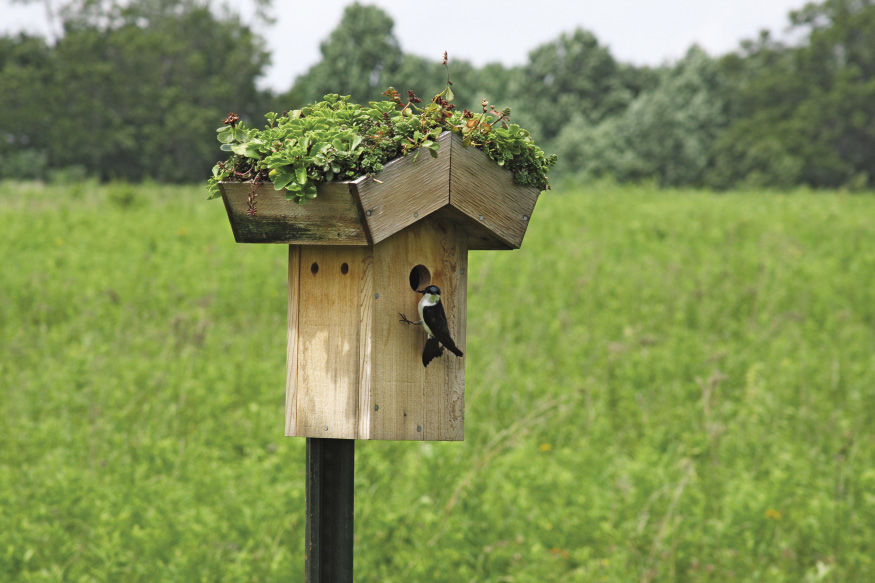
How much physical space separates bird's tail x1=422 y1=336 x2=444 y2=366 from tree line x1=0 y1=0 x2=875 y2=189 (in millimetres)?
28881

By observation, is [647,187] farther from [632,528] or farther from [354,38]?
[354,38]

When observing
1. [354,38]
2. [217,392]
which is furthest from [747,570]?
[354,38]

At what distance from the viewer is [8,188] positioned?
45.1 feet

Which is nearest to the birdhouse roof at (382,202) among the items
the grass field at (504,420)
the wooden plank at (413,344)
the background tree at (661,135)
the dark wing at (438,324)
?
the wooden plank at (413,344)

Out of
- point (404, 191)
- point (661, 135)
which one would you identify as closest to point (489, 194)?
point (404, 191)

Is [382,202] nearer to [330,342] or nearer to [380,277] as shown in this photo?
[380,277]

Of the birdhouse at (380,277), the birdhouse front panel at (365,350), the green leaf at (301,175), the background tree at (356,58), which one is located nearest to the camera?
the green leaf at (301,175)

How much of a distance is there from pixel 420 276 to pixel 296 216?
461 mm

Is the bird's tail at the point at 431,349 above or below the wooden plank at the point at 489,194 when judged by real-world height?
below

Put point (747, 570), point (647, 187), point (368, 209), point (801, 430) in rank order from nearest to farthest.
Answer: point (368, 209) → point (747, 570) → point (801, 430) → point (647, 187)

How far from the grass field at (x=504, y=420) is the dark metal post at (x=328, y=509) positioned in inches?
42.2

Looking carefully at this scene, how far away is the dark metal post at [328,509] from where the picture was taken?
2256mm

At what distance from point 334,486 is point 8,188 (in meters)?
13.7

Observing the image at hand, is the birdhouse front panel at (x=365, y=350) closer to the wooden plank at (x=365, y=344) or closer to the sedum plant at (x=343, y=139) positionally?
the wooden plank at (x=365, y=344)
